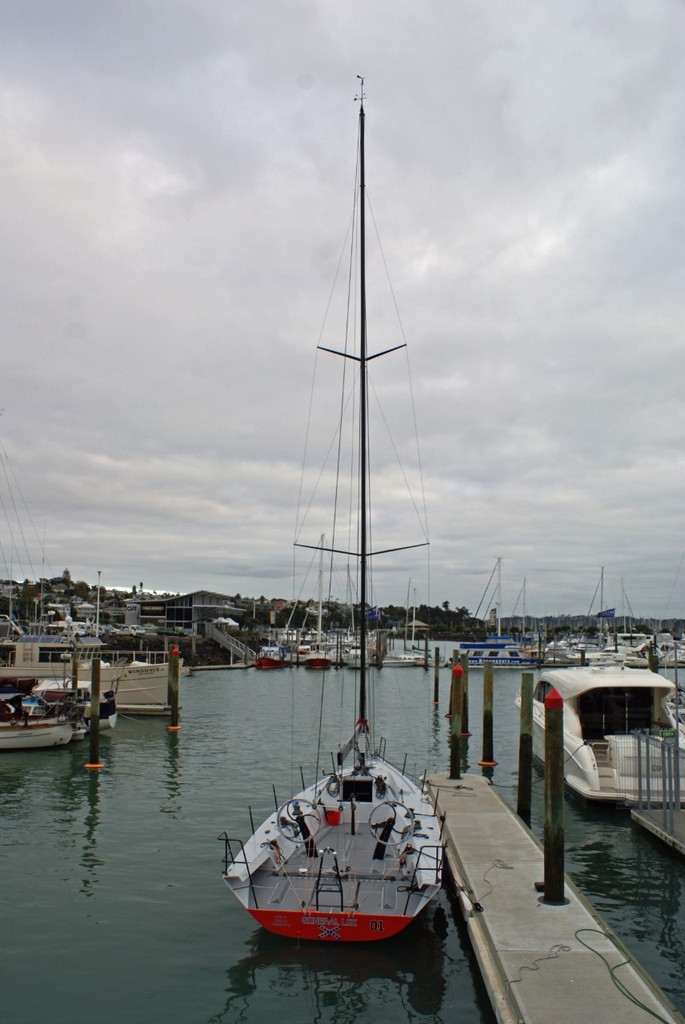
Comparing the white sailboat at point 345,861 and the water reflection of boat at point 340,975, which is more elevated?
the white sailboat at point 345,861

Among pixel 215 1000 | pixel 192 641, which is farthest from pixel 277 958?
pixel 192 641

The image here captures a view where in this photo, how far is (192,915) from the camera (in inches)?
548

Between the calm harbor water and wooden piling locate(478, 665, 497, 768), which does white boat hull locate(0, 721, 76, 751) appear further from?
wooden piling locate(478, 665, 497, 768)

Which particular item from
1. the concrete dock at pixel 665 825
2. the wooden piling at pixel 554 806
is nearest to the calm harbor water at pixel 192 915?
the concrete dock at pixel 665 825

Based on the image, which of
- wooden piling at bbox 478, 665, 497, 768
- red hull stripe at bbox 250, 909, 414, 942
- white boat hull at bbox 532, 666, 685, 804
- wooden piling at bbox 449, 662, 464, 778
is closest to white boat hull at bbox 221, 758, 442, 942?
red hull stripe at bbox 250, 909, 414, 942

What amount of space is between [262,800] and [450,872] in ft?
28.6

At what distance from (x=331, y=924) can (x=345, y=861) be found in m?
1.67

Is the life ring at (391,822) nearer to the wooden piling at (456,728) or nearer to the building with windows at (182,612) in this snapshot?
the wooden piling at (456,728)

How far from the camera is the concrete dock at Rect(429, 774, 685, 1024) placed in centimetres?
907

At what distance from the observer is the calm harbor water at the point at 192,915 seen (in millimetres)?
10836

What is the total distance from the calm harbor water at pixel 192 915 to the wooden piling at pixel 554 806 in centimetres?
167

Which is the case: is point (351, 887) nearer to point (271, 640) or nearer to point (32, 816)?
point (32, 816)

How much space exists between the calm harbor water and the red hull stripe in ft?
1.34

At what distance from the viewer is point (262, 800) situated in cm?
2273
